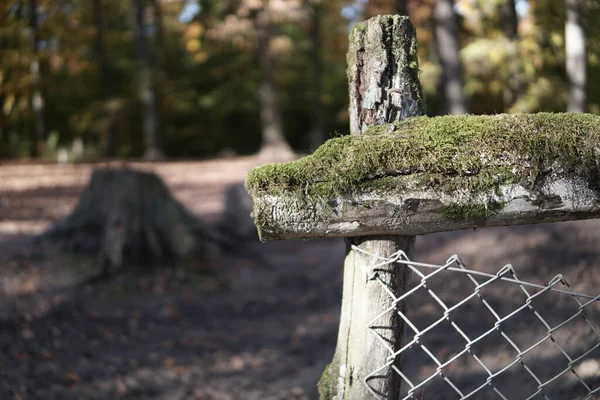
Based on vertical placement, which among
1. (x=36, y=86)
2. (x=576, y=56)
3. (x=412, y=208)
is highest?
(x=36, y=86)

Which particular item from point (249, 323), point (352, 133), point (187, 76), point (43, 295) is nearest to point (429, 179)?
point (352, 133)

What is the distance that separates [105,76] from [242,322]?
1602 cm

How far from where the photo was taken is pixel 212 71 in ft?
75.8

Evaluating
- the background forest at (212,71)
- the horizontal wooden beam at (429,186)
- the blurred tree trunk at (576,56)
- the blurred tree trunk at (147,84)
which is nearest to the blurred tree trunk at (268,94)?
the background forest at (212,71)

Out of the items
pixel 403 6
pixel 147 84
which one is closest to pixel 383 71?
pixel 403 6

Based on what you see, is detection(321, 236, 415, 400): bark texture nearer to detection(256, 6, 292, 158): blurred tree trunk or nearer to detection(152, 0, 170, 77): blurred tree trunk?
detection(256, 6, 292, 158): blurred tree trunk

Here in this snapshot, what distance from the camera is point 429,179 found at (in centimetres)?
184

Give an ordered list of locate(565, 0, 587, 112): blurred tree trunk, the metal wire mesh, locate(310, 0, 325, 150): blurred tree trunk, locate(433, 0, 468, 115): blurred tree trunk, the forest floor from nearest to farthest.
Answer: the metal wire mesh
the forest floor
locate(565, 0, 587, 112): blurred tree trunk
locate(433, 0, 468, 115): blurred tree trunk
locate(310, 0, 325, 150): blurred tree trunk

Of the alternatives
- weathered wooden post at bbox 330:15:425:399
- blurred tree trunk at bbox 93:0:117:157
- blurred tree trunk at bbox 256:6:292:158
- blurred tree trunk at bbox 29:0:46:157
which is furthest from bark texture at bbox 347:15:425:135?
blurred tree trunk at bbox 29:0:46:157

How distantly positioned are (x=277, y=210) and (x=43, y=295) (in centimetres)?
508

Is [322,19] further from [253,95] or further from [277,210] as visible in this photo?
[277,210]

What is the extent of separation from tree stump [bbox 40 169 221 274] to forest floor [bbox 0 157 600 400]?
29 centimetres

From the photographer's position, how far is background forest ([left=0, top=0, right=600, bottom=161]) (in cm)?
1462

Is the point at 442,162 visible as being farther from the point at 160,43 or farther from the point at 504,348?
the point at 160,43
